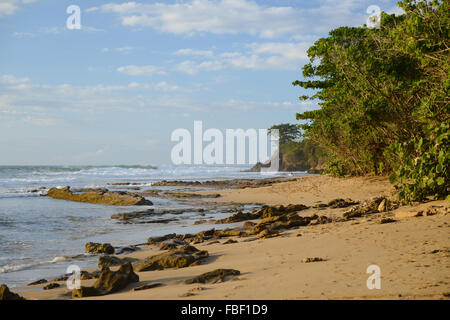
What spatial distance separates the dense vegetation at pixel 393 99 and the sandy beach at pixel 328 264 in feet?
4.48

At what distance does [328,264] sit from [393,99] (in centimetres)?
861

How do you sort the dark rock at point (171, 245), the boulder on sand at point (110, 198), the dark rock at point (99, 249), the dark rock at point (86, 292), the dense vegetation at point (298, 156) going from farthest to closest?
the dense vegetation at point (298, 156)
the boulder on sand at point (110, 198)
the dark rock at point (99, 249)
the dark rock at point (171, 245)
the dark rock at point (86, 292)

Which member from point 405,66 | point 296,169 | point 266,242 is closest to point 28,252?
point 266,242

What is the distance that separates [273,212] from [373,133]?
268 inches

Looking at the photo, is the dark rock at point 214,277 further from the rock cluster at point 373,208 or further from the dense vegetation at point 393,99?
the rock cluster at point 373,208

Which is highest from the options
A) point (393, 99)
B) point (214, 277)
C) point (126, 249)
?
point (393, 99)

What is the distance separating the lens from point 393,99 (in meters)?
12.9

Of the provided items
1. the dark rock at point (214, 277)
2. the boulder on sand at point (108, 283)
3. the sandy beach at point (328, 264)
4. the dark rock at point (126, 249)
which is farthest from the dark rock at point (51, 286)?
the dark rock at point (126, 249)

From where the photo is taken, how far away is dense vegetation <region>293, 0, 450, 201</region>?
8367 mm

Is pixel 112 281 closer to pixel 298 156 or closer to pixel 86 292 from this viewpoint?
pixel 86 292

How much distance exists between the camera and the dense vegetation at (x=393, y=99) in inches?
329

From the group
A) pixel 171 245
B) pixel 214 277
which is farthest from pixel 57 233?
pixel 214 277

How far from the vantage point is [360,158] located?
855 inches
